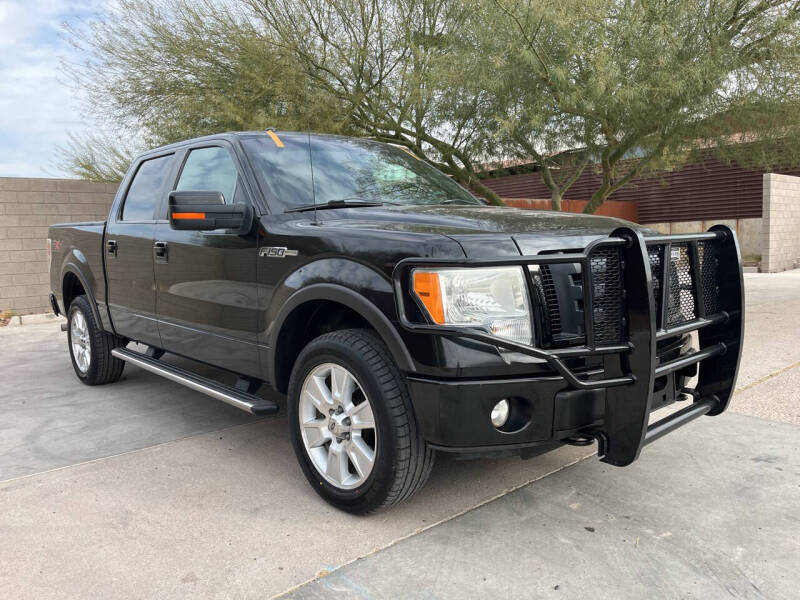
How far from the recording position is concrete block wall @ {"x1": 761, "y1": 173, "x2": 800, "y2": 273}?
→ 1598 cm

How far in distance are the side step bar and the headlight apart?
1.21 meters

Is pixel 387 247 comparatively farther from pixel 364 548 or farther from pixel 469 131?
pixel 469 131

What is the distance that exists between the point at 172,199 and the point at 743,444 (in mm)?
3427

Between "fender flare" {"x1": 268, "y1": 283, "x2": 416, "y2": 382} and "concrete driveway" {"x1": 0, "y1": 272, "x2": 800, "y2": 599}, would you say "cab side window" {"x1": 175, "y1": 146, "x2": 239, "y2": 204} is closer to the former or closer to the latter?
"fender flare" {"x1": 268, "y1": 283, "x2": 416, "y2": 382}

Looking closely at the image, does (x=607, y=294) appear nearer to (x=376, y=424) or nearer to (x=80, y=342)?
(x=376, y=424)

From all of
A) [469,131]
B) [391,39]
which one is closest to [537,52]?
[469,131]

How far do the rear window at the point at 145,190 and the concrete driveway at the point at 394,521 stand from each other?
4.99ft

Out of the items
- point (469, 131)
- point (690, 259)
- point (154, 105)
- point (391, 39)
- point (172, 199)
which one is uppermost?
point (391, 39)

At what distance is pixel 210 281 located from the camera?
3.88 metres

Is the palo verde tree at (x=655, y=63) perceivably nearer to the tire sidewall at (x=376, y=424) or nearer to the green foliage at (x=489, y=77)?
the green foliage at (x=489, y=77)

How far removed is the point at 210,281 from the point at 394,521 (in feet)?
5.82

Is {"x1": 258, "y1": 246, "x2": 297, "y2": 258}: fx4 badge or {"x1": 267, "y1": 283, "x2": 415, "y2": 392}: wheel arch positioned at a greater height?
{"x1": 258, "y1": 246, "x2": 297, "y2": 258}: fx4 badge

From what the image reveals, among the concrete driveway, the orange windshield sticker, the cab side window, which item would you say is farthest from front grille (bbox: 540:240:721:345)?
the cab side window

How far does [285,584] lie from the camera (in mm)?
2492
